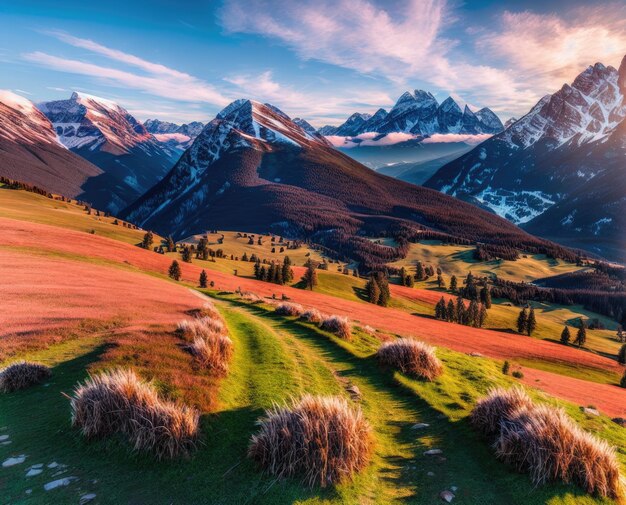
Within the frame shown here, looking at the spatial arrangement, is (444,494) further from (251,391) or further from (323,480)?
(251,391)

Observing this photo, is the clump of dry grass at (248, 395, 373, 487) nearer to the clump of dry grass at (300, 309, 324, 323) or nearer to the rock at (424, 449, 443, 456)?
the rock at (424, 449, 443, 456)

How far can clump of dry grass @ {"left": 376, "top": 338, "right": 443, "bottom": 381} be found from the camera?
1590 centimetres

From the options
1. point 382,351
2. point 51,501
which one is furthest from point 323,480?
point 382,351

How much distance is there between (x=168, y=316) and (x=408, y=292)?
10941cm

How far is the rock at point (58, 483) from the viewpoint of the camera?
22.9ft

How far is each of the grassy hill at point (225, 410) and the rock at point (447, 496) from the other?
0.56 ft

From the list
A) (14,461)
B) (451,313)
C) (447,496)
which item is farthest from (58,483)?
(451,313)

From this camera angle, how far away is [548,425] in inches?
356

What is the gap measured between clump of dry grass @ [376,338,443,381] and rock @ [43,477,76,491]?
502 inches

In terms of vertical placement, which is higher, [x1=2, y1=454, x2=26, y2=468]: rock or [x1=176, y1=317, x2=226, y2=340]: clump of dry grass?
[x1=176, y1=317, x2=226, y2=340]: clump of dry grass

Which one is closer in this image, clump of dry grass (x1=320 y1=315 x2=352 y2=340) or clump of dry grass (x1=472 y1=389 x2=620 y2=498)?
clump of dry grass (x1=472 y1=389 x2=620 y2=498)

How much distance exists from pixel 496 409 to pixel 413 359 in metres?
5.57

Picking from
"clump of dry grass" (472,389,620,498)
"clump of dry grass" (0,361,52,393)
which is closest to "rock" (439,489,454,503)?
"clump of dry grass" (472,389,620,498)

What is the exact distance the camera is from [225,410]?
35.6ft
